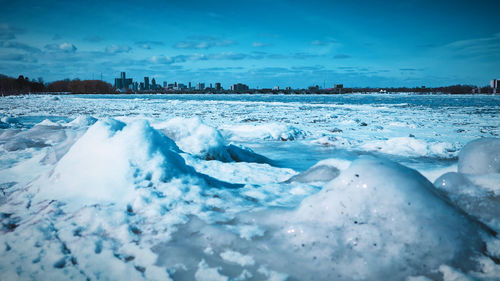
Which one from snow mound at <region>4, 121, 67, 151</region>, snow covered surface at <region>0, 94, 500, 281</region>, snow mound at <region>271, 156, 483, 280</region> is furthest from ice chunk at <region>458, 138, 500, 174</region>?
snow mound at <region>4, 121, 67, 151</region>

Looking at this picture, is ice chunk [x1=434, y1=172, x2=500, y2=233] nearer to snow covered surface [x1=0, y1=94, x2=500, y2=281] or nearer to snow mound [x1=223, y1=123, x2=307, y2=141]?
snow covered surface [x1=0, y1=94, x2=500, y2=281]

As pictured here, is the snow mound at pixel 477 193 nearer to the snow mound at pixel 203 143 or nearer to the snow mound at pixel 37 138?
the snow mound at pixel 203 143

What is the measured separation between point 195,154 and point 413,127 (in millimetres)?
7243

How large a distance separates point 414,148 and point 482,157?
2550 mm

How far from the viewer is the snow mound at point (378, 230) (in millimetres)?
1548

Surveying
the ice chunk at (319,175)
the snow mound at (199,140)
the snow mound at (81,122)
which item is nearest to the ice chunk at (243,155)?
the snow mound at (199,140)

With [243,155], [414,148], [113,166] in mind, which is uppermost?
[113,166]

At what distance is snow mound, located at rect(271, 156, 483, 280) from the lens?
5.08 feet

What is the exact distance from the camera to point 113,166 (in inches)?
97.0

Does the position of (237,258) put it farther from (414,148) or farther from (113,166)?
(414,148)

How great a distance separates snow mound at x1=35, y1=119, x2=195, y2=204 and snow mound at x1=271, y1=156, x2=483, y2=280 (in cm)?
125

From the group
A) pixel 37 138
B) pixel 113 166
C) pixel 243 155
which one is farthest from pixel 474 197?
pixel 37 138

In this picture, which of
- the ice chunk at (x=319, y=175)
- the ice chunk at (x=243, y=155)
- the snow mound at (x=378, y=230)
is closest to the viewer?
the snow mound at (x=378, y=230)

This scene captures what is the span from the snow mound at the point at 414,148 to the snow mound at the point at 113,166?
384 centimetres
